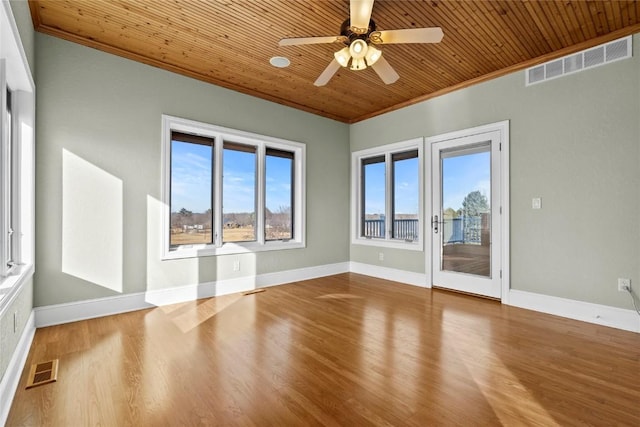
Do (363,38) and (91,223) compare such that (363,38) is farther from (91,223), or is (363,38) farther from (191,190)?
(91,223)

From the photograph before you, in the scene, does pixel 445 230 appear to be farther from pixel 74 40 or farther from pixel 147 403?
pixel 74 40

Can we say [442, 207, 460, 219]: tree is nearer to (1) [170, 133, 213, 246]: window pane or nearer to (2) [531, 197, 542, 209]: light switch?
(2) [531, 197, 542, 209]: light switch

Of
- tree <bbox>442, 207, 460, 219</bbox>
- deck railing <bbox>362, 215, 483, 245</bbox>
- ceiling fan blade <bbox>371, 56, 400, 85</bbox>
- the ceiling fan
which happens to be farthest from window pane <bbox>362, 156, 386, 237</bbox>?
the ceiling fan

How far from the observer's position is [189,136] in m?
4.26

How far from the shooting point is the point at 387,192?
5.58 meters

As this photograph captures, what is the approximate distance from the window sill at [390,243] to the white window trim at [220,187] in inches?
46.9

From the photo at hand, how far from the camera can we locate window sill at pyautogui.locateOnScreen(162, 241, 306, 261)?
4031 millimetres

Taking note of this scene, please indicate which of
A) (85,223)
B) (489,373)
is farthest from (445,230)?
(85,223)

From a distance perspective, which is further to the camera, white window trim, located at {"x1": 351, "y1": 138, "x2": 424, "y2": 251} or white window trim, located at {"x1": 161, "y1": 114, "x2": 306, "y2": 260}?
white window trim, located at {"x1": 351, "y1": 138, "x2": 424, "y2": 251}

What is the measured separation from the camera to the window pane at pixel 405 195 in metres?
5.17

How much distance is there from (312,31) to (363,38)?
756 mm

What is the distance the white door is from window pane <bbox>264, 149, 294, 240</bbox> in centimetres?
236

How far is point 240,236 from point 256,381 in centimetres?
281

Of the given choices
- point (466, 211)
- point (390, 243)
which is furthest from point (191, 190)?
point (466, 211)
